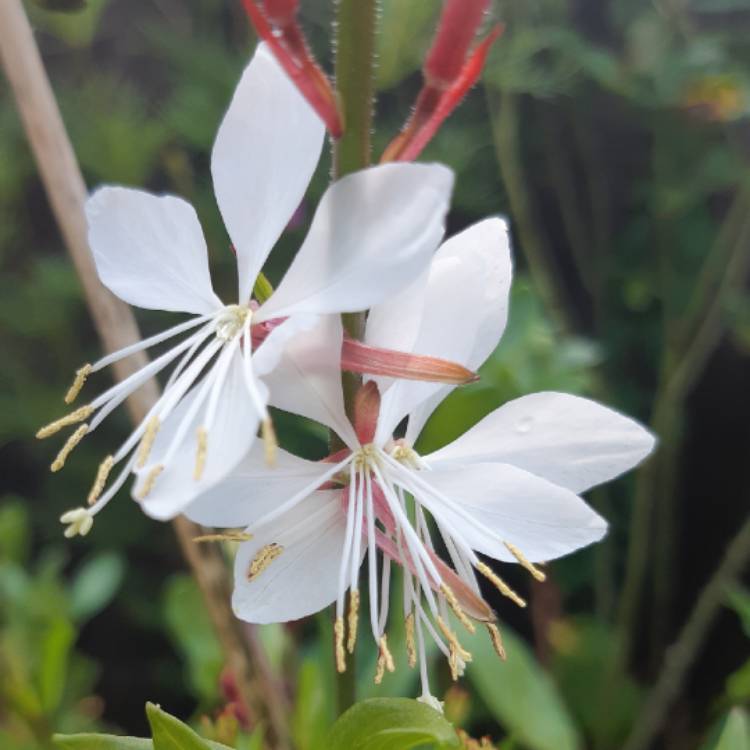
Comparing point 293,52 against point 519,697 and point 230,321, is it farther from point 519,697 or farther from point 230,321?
point 519,697

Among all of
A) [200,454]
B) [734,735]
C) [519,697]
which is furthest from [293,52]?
[519,697]

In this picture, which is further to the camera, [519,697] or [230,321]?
[519,697]

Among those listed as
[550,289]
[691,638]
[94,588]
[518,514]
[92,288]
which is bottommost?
[691,638]

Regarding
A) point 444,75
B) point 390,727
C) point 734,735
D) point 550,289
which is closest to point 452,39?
point 444,75

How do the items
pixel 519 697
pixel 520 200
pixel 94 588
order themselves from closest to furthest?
pixel 519 697, pixel 94 588, pixel 520 200

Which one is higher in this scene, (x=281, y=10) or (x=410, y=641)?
(x=281, y=10)

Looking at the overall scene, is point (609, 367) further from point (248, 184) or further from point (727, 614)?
point (248, 184)

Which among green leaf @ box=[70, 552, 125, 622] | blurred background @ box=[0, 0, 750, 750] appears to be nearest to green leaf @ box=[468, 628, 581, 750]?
blurred background @ box=[0, 0, 750, 750]

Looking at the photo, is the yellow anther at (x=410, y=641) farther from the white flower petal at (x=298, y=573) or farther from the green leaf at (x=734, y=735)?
the green leaf at (x=734, y=735)

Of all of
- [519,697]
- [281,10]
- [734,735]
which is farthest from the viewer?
[519,697]
